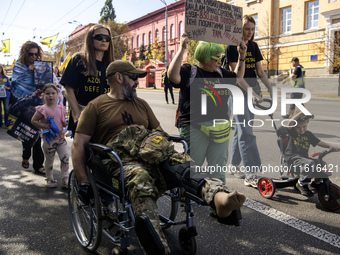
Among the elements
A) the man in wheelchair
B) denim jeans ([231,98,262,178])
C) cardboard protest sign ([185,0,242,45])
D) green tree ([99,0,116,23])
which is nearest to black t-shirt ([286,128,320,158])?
denim jeans ([231,98,262,178])

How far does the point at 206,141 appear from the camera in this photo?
3682 mm

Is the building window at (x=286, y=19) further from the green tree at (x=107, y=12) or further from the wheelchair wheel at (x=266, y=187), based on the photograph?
the green tree at (x=107, y=12)

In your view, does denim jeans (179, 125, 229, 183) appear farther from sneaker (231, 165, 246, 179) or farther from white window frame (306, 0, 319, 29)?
white window frame (306, 0, 319, 29)

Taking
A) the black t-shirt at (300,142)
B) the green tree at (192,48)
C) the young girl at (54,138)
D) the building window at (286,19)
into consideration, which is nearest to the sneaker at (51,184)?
the young girl at (54,138)

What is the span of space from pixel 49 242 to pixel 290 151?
2862 millimetres

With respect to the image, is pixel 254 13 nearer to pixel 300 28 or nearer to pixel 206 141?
pixel 300 28

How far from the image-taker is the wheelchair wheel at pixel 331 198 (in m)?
3.70

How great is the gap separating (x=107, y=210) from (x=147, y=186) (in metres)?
0.70

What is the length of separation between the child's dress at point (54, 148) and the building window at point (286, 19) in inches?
1176

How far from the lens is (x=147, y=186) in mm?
2516

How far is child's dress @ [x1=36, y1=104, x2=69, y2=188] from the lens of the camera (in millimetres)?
4840

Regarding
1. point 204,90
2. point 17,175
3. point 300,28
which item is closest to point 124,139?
point 204,90

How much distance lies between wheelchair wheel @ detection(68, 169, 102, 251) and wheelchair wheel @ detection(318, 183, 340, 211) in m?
2.42

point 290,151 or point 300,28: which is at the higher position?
point 300,28
